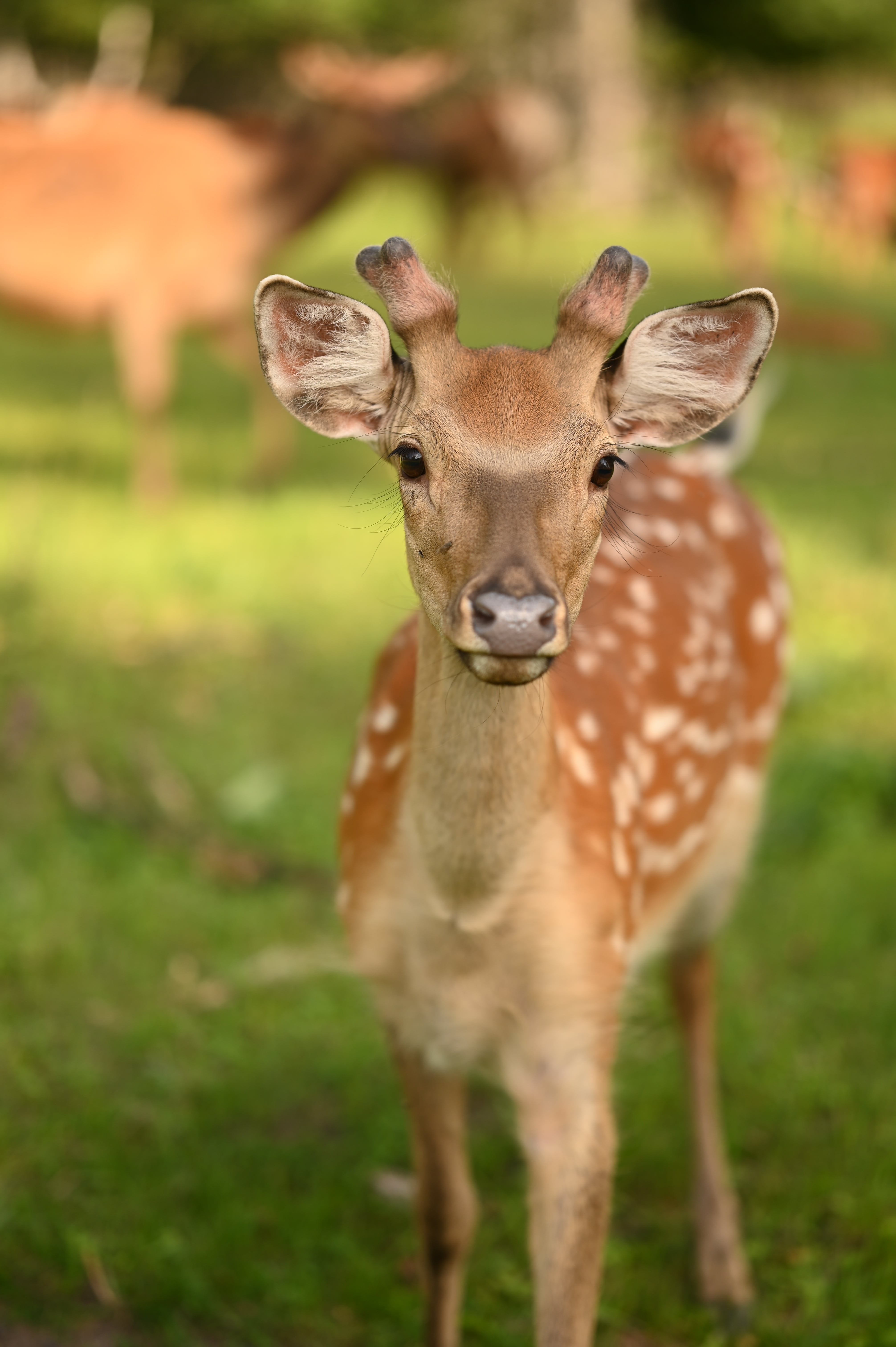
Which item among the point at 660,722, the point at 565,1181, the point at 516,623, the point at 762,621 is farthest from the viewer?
the point at 762,621

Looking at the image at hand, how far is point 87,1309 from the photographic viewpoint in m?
2.60

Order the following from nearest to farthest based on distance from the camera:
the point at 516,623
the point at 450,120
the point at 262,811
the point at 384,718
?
the point at 516,623
the point at 384,718
the point at 262,811
the point at 450,120

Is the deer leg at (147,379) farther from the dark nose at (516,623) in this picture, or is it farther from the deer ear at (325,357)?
the dark nose at (516,623)

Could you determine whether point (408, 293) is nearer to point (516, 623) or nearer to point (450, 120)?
point (516, 623)

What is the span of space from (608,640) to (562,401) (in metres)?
0.96

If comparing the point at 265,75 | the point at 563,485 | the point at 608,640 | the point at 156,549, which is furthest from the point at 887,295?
the point at 265,75

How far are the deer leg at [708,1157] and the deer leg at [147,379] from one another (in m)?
4.59

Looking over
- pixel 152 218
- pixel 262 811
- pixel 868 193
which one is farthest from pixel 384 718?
pixel 868 193

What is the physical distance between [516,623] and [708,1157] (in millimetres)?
1699

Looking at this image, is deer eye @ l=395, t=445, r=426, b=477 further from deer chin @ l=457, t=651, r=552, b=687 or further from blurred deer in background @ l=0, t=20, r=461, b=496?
blurred deer in background @ l=0, t=20, r=461, b=496

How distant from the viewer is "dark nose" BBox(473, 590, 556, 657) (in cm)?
176

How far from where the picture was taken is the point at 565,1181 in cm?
224

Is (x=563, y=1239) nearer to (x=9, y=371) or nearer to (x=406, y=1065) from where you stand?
(x=406, y=1065)

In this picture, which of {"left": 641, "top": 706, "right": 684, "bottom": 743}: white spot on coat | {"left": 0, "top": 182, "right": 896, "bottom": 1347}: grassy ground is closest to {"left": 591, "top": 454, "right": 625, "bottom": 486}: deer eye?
{"left": 0, "top": 182, "right": 896, "bottom": 1347}: grassy ground
